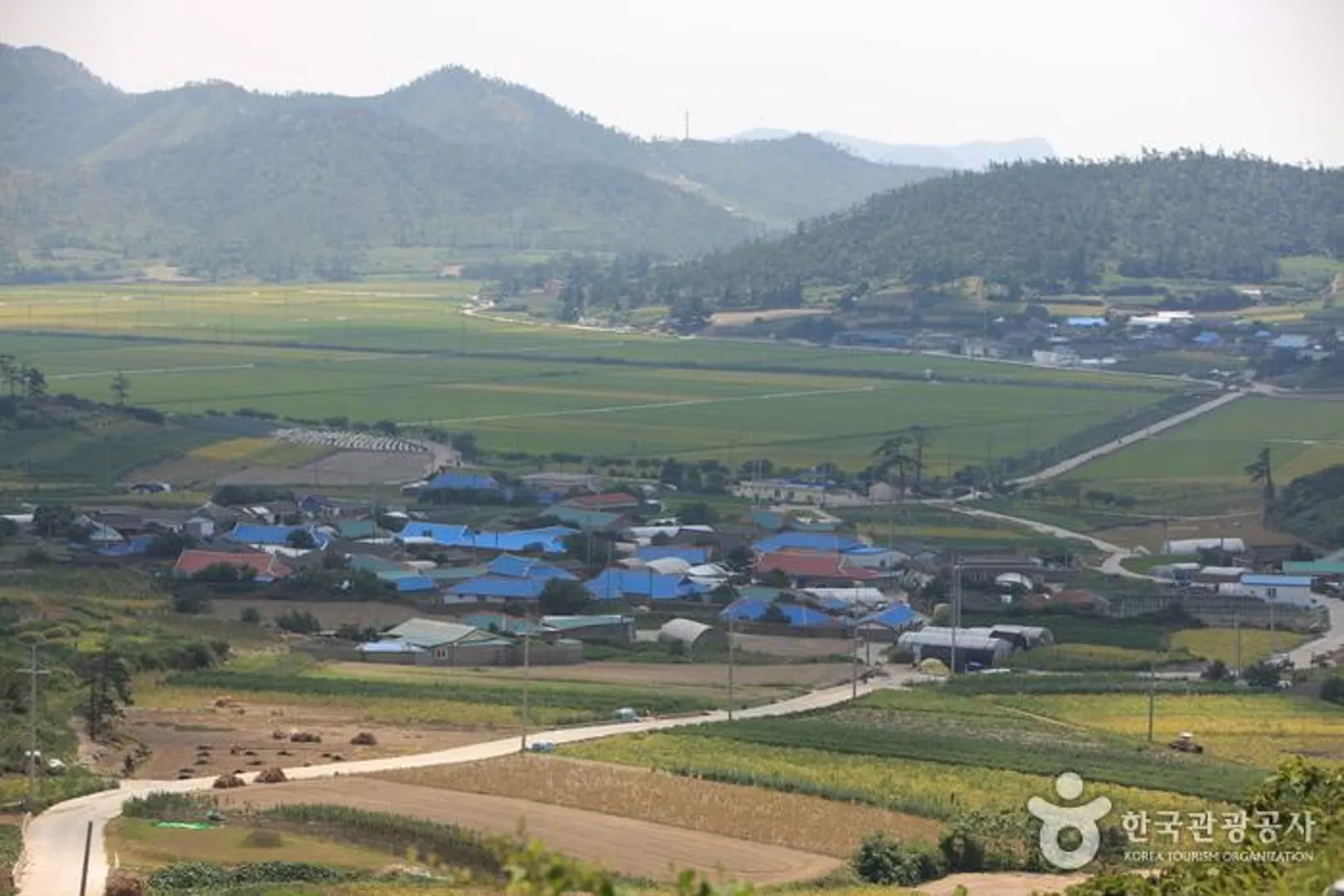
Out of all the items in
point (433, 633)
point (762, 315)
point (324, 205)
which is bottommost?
point (433, 633)

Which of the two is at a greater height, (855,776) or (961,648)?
(855,776)

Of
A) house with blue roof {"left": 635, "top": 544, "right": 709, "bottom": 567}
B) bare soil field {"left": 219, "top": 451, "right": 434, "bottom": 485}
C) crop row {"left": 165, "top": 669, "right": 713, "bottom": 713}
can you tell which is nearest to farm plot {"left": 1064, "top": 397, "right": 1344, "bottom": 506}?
house with blue roof {"left": 635, "top": 544, "right": 709, "bottom": 567}

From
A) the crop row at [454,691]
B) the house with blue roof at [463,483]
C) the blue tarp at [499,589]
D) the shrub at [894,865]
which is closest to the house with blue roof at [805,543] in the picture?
the blue tarp at [499,589]

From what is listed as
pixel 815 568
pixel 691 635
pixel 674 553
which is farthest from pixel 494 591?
pixel 815 568

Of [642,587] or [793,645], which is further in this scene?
[642,587]

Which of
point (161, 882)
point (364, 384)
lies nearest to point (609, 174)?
point (364, 384)

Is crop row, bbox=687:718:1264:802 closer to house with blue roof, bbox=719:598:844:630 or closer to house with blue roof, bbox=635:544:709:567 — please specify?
house with blue roof, bbox=719:598:844:630

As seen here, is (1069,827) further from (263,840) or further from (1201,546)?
(1201,546)

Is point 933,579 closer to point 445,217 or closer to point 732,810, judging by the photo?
point 732,810
